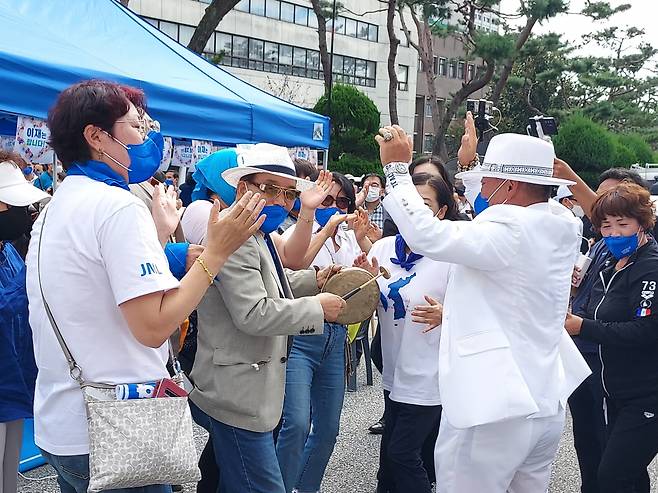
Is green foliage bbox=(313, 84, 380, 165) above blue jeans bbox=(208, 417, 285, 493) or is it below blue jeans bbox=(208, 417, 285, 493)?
above

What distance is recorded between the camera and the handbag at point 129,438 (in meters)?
1.81

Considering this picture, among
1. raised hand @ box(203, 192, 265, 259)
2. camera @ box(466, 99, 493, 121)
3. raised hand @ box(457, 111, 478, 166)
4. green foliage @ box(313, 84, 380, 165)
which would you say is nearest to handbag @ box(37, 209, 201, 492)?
raised hand @ box(203, 192, 265, 259)

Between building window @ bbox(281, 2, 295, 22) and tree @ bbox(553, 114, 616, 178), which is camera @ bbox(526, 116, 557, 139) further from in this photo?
building window @ bbox(281, 2, 295, 22)

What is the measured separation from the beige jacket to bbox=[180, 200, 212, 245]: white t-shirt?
2.19ft

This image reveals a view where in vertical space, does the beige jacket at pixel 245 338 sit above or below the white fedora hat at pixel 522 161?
below

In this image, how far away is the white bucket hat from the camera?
3.04m

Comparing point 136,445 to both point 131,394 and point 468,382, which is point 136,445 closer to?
point 131,394

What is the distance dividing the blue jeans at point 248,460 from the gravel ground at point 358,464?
158 cm

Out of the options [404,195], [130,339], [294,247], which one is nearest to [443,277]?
[294,247]

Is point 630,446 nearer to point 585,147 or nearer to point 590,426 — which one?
point 590,426

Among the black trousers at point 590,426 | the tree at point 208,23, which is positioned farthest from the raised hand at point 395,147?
the tree at point 208,23

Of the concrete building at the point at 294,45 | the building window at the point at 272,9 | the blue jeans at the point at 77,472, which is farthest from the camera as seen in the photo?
the building window at the point at 272,9

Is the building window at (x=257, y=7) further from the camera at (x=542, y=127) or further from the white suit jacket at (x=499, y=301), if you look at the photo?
the white suit jacket at (x=499, y=301)

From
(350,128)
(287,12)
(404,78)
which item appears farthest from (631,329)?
(404,78)
